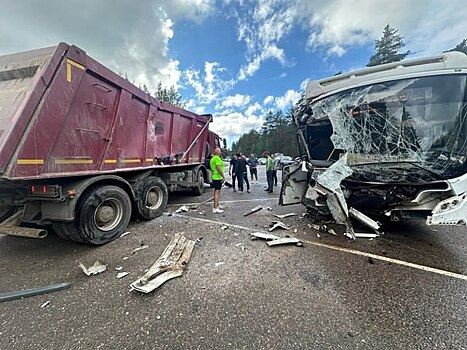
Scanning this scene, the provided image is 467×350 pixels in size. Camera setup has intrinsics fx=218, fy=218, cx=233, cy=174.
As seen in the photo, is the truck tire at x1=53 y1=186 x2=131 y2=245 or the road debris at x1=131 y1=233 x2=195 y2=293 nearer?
the road debris at x1=131 y1=233 x2=195 y2=293

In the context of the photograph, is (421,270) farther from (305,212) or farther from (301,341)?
(305,212)

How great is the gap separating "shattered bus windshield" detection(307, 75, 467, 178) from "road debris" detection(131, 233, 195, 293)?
3357 millimetres

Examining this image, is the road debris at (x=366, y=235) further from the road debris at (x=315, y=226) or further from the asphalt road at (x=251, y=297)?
the road debris at (x=315, y=226)

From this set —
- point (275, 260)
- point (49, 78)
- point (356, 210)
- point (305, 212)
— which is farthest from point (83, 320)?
point (305, 212)

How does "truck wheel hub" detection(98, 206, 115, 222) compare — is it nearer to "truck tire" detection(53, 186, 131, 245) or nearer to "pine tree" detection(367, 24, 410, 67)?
"truck tire" detection(53, 186, 131, 245)

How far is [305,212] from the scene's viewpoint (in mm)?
5770

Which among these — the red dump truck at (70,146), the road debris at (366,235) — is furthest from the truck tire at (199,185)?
the road debris at (366,235)

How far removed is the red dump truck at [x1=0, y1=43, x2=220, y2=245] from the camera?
279cm

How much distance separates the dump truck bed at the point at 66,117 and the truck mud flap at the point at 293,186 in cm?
333

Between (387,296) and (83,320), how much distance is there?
3114mm

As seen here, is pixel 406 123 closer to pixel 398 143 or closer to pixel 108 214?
pixel 398 143

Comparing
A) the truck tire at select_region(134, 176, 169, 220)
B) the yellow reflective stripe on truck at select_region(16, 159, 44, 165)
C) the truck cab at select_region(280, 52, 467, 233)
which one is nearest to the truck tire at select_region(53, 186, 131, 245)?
the truck tire at select_region(134, 176, 169, 220)

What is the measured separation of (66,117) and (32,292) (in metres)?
2.31

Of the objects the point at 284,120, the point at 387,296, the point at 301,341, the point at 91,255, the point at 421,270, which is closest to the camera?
the point at 301,341
